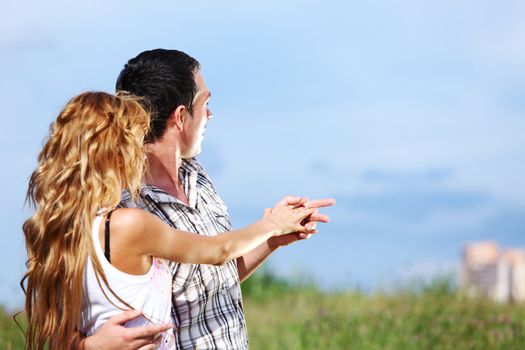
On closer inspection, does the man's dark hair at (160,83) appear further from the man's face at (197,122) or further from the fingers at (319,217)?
the fingers at (319,217)

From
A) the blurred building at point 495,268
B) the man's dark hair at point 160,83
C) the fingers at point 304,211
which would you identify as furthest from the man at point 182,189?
the blurred building at point 495,268

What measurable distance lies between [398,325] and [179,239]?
5.05 m

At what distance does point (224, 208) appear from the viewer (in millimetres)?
3684

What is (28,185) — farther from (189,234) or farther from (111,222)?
(189,234)

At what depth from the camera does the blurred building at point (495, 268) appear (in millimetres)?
13211

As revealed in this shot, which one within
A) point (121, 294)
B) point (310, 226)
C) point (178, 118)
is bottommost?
point (121, 294)

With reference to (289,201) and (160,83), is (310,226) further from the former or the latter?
(160,83)

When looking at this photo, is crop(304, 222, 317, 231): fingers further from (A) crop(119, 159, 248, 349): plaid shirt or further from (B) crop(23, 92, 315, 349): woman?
(B) crop(23, 92, 315, 349): woman

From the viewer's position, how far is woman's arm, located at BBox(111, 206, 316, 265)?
2.83 metres

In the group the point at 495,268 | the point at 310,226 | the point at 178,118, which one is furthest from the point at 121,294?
the point at 495,268

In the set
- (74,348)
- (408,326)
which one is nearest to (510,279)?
(408,326)

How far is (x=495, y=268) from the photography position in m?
13.7

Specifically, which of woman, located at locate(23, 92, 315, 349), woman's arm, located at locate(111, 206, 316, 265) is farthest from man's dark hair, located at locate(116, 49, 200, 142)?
woman's arm, located at locate(111, 206, 316, 265)

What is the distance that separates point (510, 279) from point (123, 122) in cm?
1147
